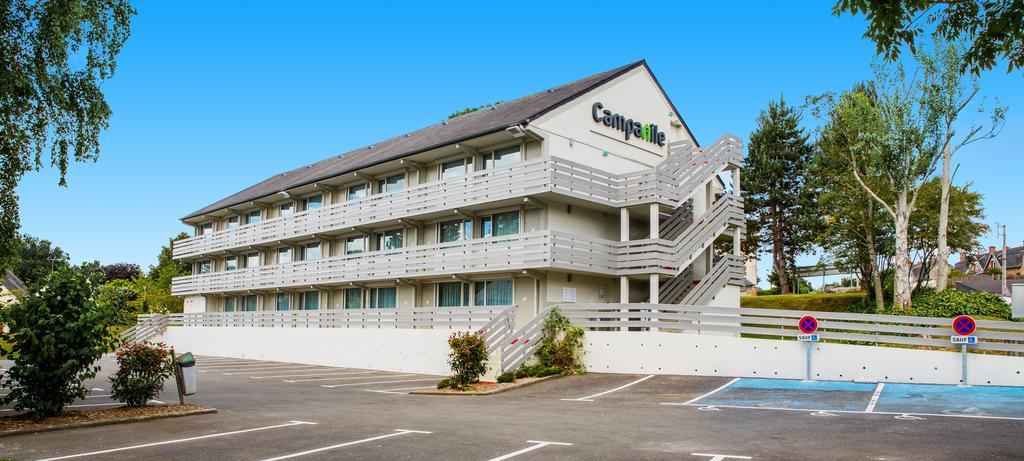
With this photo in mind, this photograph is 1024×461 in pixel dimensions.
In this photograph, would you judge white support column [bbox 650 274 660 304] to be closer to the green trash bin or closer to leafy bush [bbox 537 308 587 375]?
leafy bush [bbox 537 308 587 375]

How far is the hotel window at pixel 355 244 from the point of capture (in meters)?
34.8

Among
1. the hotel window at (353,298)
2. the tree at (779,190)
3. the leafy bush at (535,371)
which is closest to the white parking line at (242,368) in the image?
the hotel window at (353,298)

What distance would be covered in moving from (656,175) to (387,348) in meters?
11.6

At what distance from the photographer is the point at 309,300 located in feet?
124

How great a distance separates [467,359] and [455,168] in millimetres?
12349

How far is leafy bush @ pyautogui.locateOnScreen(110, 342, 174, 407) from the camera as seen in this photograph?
1404 centimetres

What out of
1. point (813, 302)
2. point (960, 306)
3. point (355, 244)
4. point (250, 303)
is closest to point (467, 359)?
point (355, 244)

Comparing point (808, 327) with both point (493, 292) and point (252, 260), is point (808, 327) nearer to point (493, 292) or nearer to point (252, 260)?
point (493, 292)

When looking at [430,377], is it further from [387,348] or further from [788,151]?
[788,151]

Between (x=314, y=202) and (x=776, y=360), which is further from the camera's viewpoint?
(x=314, y=202)

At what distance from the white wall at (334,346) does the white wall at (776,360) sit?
662cm

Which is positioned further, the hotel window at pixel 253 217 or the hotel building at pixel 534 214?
the hotel window at pixel 253 217

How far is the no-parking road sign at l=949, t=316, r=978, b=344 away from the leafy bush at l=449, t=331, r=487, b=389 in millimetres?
11187

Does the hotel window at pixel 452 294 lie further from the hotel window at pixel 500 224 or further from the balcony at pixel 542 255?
the hotel window at pixel 500 224
